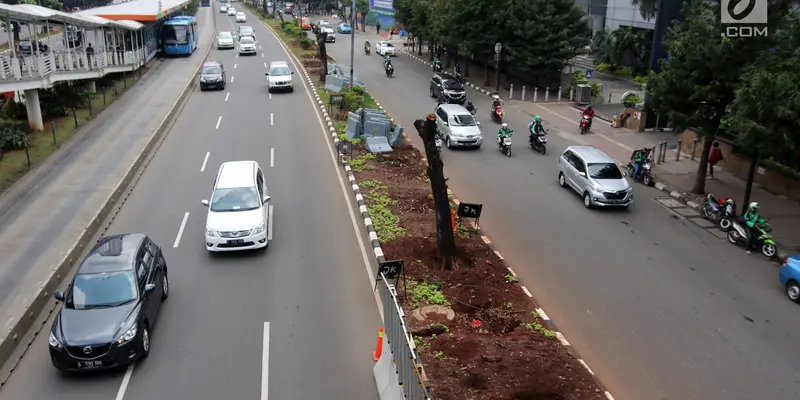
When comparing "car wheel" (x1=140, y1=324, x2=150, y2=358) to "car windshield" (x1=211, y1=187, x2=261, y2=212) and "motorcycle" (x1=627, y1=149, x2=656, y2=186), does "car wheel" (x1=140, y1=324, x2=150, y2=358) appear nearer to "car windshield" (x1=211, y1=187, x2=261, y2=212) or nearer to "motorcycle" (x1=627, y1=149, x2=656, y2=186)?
"car windshield" (x1=211, y1=187, x2=261, y2=212)

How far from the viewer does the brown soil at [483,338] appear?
970cm

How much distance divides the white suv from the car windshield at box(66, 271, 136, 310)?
3285 millimetres

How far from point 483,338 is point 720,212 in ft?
33.9

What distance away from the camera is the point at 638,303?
1307 cm

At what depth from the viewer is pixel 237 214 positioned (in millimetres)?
14781

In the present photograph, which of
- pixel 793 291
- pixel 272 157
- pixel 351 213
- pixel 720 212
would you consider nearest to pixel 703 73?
pixel 720 212

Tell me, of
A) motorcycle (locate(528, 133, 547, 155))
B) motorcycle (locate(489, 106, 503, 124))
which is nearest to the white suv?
motorcycle (locate(528, 133, 547, 155))

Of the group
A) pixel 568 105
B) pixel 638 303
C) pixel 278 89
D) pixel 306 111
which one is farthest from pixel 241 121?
pixel 638 303

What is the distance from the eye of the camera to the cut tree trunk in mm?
13773

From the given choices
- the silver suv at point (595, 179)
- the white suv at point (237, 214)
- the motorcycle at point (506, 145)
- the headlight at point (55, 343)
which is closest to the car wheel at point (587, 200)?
the silver suv at point (595, 179)

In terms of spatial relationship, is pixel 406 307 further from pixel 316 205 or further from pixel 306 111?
pixel 306 111

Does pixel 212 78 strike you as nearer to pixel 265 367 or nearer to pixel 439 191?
pixel 439 191

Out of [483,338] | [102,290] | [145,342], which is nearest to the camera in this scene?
[145,342]

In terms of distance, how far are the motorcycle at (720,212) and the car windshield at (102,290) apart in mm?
15404
